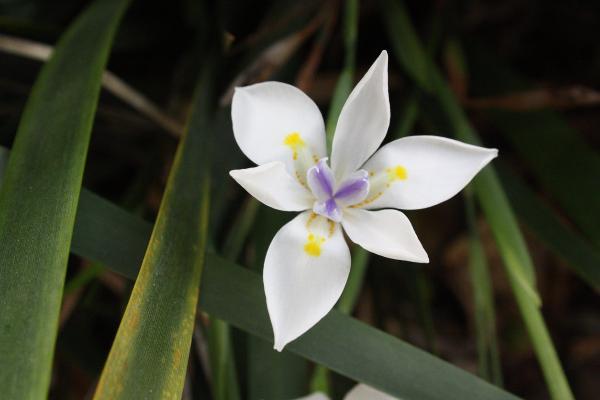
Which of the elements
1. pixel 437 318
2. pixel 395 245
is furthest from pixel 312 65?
pixel 437 318

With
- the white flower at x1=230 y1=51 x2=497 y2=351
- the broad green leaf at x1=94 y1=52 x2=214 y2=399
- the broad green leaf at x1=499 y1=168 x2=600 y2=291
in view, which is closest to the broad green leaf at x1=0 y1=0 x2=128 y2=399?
the broad green leaf at x1=94 y1=52 x2=214 y2=399

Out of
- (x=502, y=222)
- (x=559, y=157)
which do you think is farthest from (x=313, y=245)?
(x=559, y=157)

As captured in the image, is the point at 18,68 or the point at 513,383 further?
the point at 513,383

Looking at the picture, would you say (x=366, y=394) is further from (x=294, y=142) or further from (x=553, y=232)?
(x=553, y=232)

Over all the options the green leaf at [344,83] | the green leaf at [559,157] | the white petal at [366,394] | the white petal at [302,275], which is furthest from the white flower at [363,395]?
the green leaf at [559,157]

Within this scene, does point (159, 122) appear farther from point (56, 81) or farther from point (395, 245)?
point (395, 245)

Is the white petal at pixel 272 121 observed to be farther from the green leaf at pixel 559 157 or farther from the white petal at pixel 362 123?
the green leaf at pixel 559 157
